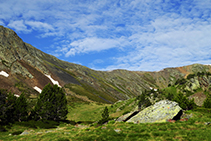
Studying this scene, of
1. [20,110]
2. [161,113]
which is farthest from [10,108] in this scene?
[161,113]

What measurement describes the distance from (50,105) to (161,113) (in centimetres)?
3610

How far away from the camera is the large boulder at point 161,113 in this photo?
2322cm

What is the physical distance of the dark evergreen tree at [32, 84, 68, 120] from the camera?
4588 centimetres

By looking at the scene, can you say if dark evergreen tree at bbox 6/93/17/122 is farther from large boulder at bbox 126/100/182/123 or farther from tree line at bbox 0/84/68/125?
large boulder at bbox 126/100/182/123

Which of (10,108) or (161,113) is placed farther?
(10,108)

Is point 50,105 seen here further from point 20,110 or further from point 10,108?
point 10,108

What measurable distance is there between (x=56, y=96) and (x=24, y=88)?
6854 cm

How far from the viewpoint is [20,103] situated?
4169 centimetres

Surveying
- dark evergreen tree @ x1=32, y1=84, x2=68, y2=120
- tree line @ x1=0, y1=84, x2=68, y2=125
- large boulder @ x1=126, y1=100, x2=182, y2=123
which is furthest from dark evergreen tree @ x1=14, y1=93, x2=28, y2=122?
large boulder @ x1=126, y1=100, x2=182, y2=123

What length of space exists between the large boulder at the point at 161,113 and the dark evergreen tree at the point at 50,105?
31.0 m

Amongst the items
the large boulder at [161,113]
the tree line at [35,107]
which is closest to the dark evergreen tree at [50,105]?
the tree line at [35,107]

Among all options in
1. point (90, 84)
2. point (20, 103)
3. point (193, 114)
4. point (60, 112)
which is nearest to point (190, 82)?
point (193, 114)

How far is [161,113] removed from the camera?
79.4 ft

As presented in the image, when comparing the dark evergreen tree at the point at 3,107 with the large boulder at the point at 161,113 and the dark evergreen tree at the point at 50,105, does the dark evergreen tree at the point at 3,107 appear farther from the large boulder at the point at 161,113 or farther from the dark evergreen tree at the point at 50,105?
the large boulder at the point at 161,113
